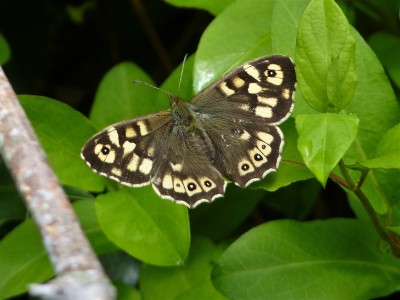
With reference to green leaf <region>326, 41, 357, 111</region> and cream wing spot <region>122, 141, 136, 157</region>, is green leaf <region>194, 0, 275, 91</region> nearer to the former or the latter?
cream wing spot <region>122, 141, 136, 157</region>

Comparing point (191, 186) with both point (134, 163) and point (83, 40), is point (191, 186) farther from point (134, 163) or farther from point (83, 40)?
point (83, 40)

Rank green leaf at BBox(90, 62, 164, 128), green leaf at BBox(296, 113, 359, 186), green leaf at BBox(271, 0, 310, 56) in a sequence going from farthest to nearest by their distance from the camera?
green leaf at BBox(90, 62, 164, 128) < green leaf at BBox(271, 0, 310, 56) < green leaf at BBox(296, 113, 359, 186)

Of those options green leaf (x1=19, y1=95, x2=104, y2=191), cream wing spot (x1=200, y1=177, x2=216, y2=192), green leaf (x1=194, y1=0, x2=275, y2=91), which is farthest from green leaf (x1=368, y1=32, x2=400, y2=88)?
green leaf (x1=19, y1=95, x2=104, y2=191)

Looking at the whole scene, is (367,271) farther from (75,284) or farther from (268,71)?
(75,284)

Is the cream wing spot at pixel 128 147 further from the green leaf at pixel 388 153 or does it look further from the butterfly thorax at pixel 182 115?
the green leaf at pixel 388 153

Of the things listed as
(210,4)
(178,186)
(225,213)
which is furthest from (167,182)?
(210,4)

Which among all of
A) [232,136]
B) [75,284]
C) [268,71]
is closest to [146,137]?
[232,136]

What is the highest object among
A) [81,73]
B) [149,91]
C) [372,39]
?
[372,39]
